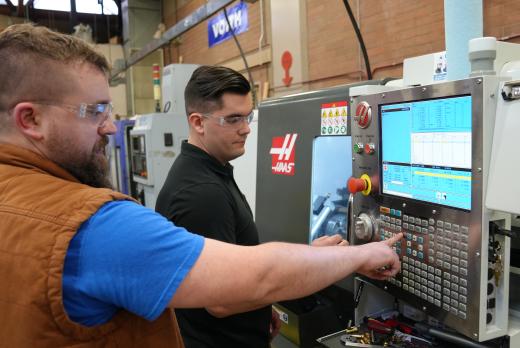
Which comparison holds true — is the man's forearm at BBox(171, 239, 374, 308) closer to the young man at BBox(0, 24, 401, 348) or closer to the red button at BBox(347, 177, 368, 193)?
the young man at BBox(0, 24, 401, 348)

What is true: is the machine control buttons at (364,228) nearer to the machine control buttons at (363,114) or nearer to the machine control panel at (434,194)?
the machine control panel at (434,194)

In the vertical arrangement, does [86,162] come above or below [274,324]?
above

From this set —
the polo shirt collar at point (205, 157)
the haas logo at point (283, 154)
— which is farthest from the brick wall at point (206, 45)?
the polo shirt collar at point (205, 157)

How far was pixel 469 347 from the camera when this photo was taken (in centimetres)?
91

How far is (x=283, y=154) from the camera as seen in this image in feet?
5.61

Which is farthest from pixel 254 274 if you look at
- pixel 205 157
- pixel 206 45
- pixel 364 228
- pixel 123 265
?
pixel 206 45

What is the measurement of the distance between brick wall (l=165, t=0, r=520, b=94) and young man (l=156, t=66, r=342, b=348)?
1.37 metres

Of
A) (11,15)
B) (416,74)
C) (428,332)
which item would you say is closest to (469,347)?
(428,332)

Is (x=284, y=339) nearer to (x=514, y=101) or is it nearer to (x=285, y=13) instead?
(x=514, y=101)

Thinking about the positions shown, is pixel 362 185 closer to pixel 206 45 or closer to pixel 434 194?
pixel 434 194

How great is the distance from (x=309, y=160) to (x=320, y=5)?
2.06 meters

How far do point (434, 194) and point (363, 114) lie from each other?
0.96 ft

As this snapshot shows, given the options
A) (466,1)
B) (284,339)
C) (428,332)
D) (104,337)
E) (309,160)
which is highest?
(466,1)

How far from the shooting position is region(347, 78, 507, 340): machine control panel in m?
0.80
